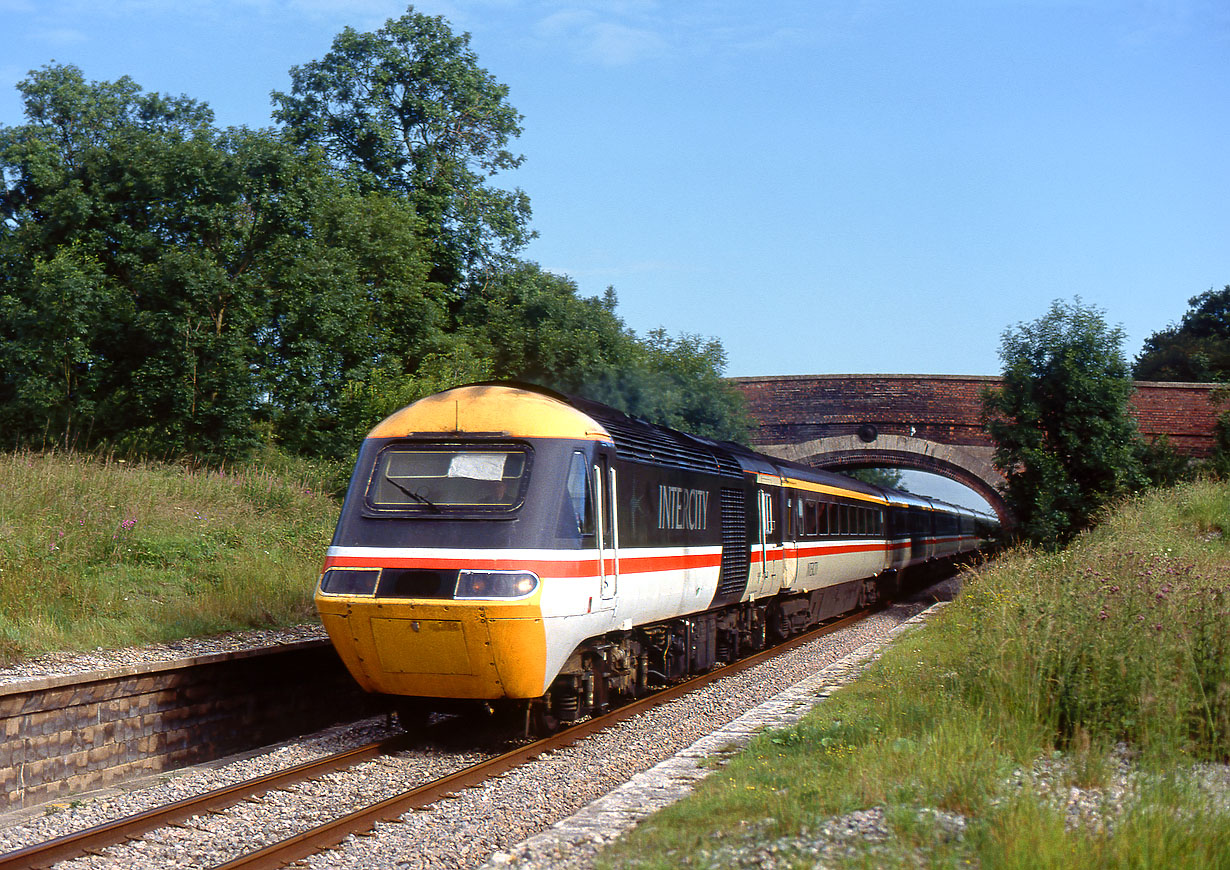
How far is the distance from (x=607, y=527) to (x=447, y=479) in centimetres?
143

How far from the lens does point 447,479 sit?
356 inches

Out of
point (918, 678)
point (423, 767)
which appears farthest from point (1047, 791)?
point (423, 767)

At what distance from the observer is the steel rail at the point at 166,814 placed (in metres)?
6.11

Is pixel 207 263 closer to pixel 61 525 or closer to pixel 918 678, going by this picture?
pixel 61 525

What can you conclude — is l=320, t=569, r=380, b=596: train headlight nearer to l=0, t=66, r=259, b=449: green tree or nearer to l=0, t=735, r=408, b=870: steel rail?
l=0, t=735, r=408, b=870: steel rail

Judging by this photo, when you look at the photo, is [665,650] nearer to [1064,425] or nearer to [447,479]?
[447,479]

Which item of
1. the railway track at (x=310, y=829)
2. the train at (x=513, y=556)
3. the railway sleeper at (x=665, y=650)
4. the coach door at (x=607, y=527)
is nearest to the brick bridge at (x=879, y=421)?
the railway sleeper at (x=665, y=650)

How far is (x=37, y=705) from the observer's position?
830 cm

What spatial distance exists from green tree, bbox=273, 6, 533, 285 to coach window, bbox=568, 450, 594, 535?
99.1 ft

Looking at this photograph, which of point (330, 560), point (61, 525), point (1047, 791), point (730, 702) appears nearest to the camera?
point (1047, 791)

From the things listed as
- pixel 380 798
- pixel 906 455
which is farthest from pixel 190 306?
pixel 906 455

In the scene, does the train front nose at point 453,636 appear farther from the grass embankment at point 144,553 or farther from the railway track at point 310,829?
the grass embankment at point 144,553

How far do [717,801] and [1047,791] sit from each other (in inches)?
65.5

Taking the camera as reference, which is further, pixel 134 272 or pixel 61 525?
pixel 134 272
